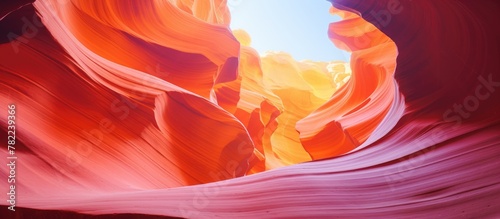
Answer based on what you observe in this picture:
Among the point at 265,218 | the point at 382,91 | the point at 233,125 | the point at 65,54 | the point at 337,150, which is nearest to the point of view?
the point at 265,218

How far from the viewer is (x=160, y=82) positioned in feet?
15.0

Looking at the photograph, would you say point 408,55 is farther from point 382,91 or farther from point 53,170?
point 53,170

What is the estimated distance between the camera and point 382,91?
19.7ft

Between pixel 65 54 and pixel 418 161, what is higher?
pixel 65 54

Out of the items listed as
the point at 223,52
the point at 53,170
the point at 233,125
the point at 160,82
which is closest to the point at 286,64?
the point at 223,52

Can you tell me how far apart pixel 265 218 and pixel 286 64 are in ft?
35.7

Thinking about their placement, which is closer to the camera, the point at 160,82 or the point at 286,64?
the point at 160,82

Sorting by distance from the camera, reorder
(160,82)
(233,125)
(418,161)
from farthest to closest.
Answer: (233,125) → (160,82) → (418,161)

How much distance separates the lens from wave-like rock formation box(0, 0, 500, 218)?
2.38 m

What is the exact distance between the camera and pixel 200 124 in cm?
508

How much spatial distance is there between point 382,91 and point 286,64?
22.8 ft

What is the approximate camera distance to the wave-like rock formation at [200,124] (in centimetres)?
238

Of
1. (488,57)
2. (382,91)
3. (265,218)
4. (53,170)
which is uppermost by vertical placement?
(53,170)

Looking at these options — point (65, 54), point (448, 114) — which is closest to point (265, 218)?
point (448, 114)
